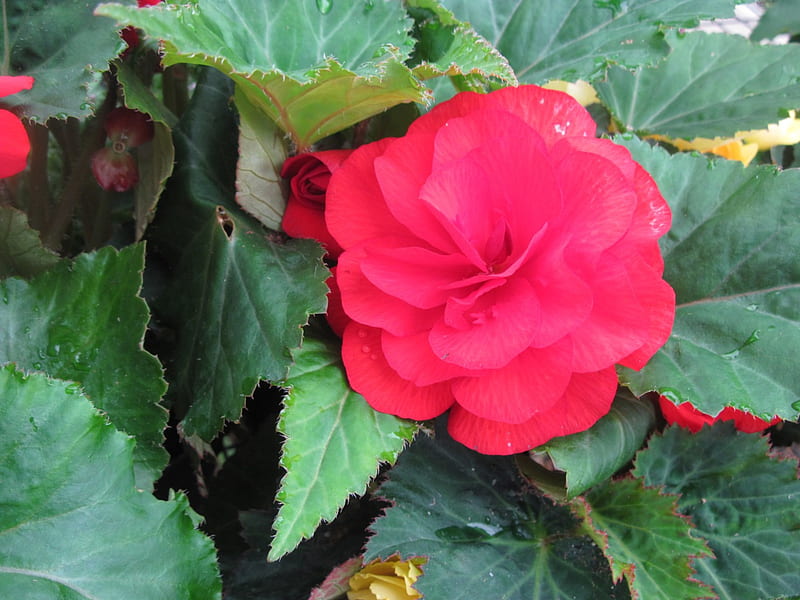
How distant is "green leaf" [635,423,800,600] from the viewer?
549 mm

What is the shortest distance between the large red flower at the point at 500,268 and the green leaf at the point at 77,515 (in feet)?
0.49

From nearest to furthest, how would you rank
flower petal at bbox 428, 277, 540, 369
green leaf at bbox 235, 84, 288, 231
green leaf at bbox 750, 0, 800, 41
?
flower petal at bbox 428, 277, 540, 369 < green leaf at bbox 235, 84, 288, 231 < green leaf at bbox 750, 0, 800, 41

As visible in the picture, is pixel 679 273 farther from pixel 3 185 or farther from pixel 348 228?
pixel 3 185

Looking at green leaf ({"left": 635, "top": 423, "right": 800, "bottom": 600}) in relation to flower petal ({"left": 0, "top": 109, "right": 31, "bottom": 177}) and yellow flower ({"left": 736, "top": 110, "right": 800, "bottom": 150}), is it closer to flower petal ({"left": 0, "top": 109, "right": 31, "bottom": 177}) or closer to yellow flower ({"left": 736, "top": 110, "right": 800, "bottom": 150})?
yellow flower ({"left": 736, "top": 110, "right": 800, "bottom": 150})

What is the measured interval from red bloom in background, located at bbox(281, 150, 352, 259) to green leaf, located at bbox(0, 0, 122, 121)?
0.14m

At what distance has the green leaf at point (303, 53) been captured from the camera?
421 mm

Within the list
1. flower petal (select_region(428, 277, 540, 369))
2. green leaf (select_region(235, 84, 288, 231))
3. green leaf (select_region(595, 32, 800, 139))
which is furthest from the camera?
green leaf (select_region(595, 32, 800, 139))

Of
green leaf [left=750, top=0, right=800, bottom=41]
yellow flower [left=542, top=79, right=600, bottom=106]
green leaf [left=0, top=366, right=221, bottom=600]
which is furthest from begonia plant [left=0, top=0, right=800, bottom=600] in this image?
green leaf [left=750, top=0, right=800, bottom=41]

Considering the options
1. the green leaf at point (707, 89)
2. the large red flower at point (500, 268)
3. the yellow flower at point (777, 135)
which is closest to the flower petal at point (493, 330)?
the large red flower at point (500, 268)

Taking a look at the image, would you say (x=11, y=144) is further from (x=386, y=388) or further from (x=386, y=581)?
(x=386, y=581)

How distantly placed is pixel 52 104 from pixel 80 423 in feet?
0.72

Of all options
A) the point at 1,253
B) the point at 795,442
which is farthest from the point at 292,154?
the point at 795,442

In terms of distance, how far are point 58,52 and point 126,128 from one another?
0.07 meters

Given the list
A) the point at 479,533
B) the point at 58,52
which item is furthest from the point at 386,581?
the point at 58,52
